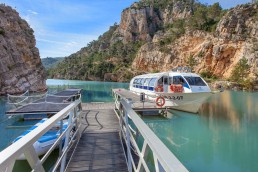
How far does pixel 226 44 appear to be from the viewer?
61344 mm

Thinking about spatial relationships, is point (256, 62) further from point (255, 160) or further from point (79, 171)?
point (79, 171)

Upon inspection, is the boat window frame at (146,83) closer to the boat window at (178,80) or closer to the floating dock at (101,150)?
the boat window at (178,80)

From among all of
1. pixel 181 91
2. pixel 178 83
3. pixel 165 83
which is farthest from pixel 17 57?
pixel 181 91

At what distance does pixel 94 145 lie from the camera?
23.1 ft

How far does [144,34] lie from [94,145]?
110 m

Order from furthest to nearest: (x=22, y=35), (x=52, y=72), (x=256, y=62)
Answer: (x=52, y=72), (x=256, y=62), (x=22, y=35)

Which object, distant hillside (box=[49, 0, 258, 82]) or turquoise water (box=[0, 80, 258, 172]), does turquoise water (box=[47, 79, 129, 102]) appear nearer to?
turquoise water (box=[0, 80, 258, 172])

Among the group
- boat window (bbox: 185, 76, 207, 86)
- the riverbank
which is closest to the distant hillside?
the riverbank

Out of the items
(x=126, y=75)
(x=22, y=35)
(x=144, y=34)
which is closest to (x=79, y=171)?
(x=22, y=35)

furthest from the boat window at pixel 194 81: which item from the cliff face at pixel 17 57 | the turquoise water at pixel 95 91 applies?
the cliff face at pixel 17 57

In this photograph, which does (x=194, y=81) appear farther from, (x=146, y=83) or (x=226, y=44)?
(x=226, y=44)

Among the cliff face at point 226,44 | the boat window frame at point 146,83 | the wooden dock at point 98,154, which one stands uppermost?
the cliff face at point 226,44

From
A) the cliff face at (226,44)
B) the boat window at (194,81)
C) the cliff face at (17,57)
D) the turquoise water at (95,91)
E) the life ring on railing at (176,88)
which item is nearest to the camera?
the life ring on railing at (176,88)

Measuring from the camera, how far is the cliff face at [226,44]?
5862cm
